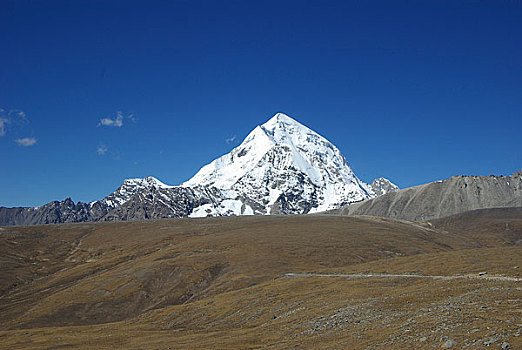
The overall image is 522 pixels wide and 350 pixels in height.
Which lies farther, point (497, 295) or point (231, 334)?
point (231, 334)

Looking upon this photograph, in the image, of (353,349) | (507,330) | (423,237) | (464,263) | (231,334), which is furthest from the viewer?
(423,237)

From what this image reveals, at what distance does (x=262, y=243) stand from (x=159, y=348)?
107m

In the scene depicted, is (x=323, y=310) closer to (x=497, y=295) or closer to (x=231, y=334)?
(x=231, y=334)

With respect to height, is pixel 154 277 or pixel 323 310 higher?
pixel 154 277

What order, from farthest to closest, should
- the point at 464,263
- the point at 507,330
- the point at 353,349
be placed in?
the point at 464,263 < the point at 353,349 < the point at 507,330

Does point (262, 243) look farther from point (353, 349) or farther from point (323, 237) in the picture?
point (353, 349)

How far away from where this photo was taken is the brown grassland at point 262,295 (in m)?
38.9

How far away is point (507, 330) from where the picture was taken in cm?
2962

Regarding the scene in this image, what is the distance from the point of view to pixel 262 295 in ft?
252

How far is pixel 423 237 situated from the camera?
19925cm

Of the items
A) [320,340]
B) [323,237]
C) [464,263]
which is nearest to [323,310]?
[320,340]

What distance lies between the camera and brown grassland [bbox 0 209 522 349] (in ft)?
128

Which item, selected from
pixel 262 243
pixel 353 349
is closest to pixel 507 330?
pixel 353 349

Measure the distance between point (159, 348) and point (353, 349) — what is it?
79.8 feet
